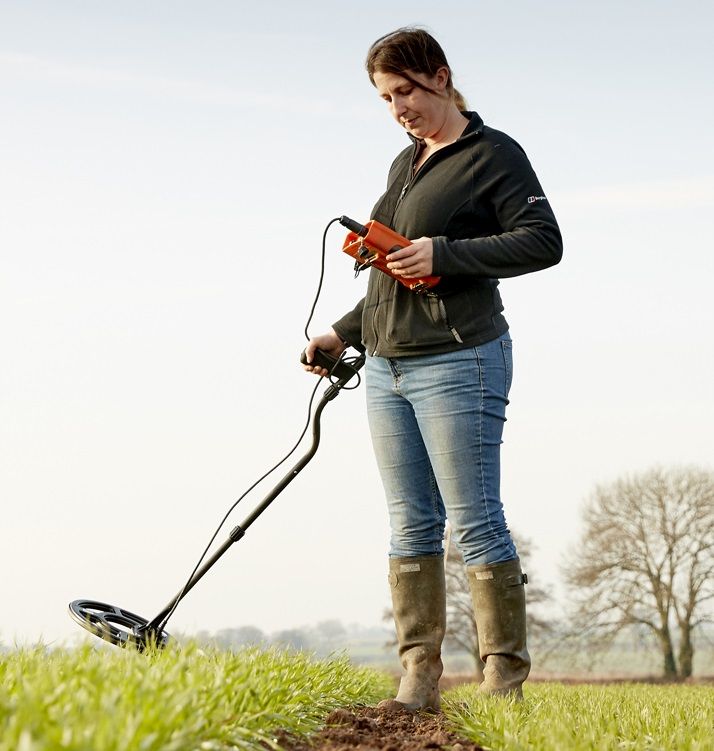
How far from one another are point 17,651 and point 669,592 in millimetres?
20828

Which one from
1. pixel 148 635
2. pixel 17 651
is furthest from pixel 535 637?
pixel 17 651

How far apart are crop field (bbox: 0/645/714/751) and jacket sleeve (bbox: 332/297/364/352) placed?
4.71ft

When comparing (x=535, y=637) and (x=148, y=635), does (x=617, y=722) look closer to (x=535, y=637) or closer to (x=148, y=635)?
(x=148, y=635)

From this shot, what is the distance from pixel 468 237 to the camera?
390 cm

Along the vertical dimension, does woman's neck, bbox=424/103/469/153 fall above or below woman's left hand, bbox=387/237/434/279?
above

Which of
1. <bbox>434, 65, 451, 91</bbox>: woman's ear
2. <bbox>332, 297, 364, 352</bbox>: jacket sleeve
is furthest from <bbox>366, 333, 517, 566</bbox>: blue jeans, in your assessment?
<bbox>434, 65, 451, 91</bbox>: woman's ear

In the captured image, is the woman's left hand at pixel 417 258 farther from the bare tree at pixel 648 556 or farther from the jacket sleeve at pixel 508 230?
the bare tree at pixel 648 556

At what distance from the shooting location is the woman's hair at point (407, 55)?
148 inches

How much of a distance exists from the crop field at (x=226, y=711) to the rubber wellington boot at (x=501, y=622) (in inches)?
5.5

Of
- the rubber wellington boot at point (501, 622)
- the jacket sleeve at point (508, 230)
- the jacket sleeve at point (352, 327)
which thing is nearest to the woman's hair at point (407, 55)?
the jacket sleeve at point (508, 230)

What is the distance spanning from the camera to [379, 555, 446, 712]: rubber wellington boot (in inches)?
154

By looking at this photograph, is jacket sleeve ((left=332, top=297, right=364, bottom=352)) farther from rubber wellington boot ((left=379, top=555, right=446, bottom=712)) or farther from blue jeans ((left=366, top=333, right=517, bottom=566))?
rubber wellington boot ((left=379, top=555, right=446, bottom=712))

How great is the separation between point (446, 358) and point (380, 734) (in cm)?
140

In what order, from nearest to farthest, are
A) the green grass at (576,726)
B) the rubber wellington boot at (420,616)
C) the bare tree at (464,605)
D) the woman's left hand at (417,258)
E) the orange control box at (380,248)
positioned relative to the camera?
1. the green grass at (576,726)
2. the woman's left hand at (417,258)
3. the orange control box at (380,248)
4. the rubber wellington boot at (420,616)
5. the bare tree at (464,605)
